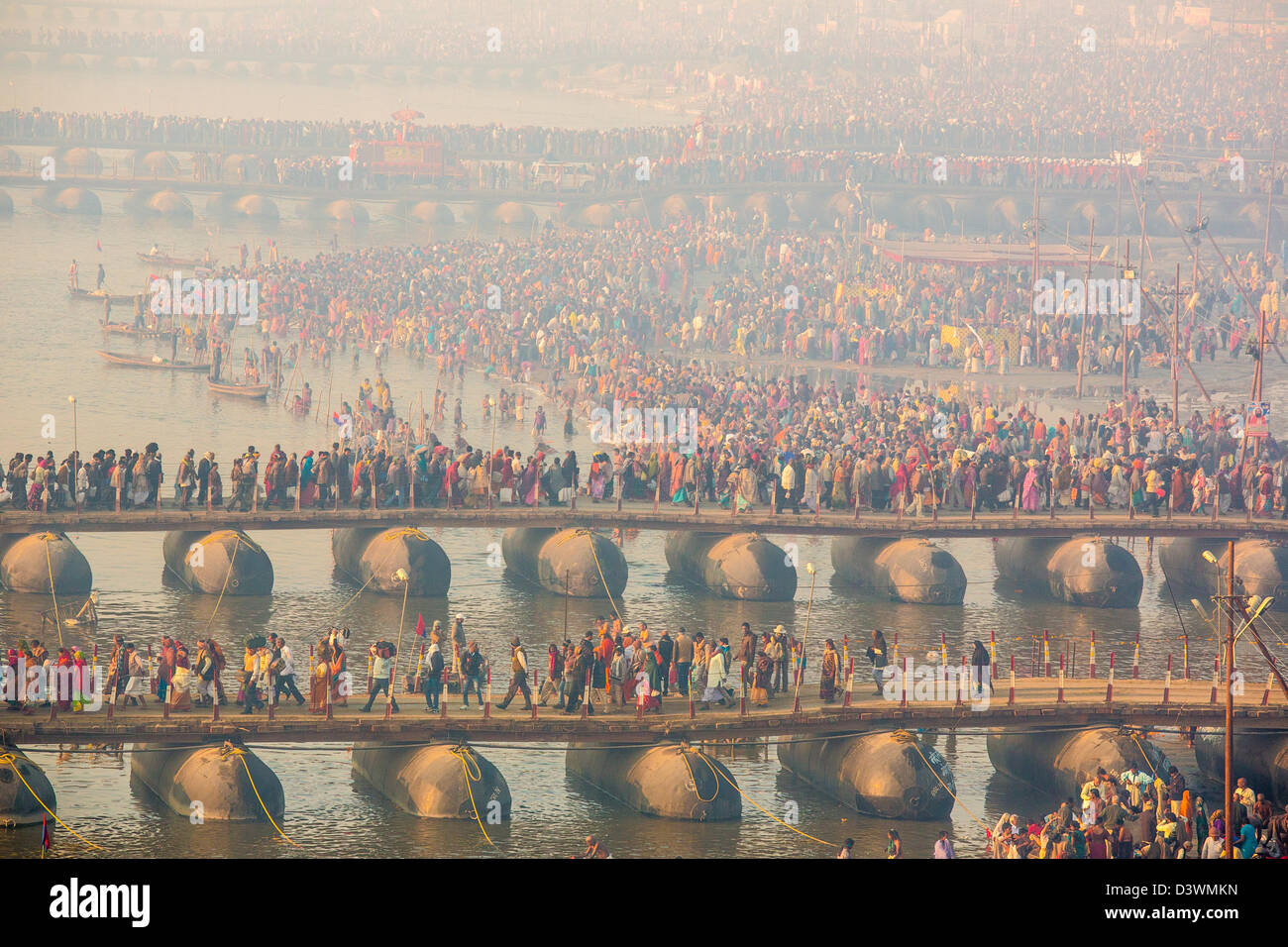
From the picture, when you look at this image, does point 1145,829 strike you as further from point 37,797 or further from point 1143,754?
point 37,797

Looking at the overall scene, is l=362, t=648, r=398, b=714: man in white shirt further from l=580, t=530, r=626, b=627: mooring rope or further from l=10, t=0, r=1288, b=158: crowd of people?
l=10, t=0, r=1288, b=158: crowd of people

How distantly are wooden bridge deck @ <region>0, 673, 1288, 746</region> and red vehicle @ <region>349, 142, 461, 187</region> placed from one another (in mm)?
78920

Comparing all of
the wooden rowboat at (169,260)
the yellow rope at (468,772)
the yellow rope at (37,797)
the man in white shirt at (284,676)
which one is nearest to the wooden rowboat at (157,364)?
the wooden rowboat at (169,260)

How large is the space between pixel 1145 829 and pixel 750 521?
2056cm

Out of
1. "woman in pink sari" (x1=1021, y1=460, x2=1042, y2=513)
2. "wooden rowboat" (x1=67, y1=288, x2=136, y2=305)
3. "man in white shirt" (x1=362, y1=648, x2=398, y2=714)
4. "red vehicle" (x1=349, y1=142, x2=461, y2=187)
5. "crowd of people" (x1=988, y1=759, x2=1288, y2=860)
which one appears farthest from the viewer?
"red vehicle" (x1=349, y1=142, x2=461, y2=187)

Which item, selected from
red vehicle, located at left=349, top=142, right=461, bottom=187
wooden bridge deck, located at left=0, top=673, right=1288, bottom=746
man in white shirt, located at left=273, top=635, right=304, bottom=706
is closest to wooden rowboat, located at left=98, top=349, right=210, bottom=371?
red vehicle, located at left=349, top=142, right=461, bottom=187

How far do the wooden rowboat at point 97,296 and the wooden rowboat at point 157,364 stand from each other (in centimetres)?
1052

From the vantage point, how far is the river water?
4000cm

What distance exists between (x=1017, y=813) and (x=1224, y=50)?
149 metres

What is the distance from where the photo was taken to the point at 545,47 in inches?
7781

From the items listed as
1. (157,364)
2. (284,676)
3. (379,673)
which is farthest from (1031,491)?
(157,364)

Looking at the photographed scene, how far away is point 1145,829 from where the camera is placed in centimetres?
3691

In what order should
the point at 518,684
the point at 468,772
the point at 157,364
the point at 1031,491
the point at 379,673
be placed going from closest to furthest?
the point at 468,772
the point at 379,673
the point at 518,684
the point at 1031,491
the point at 157,364

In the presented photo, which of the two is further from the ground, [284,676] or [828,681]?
[284,676]
